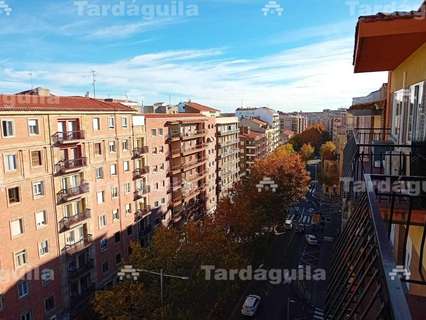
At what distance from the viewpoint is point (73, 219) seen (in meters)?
19.9

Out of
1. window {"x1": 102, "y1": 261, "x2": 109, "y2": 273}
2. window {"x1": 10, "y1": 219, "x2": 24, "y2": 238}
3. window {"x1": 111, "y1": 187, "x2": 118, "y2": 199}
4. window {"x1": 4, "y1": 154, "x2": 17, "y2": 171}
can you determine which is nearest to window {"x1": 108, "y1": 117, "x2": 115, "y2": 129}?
window {"x1": 111, "y1": 187, "x2": 118, "y2": 199}

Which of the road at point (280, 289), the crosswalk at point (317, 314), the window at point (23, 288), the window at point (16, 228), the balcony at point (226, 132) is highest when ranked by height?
the balcony at point (226, 132)

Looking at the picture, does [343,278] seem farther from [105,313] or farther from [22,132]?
[22,132]

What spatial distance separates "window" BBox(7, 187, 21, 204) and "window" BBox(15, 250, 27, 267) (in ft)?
8.17

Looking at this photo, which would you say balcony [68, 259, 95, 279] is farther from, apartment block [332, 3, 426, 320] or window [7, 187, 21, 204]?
apartment block [332, 3, 426, 320]

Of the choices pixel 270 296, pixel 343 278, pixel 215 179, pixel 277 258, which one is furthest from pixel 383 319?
pixel 215 179

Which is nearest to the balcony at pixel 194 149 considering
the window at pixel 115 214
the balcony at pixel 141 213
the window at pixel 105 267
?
the balcony at pixel 141 213

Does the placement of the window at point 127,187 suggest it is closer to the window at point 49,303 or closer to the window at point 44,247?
the window at point 44,247

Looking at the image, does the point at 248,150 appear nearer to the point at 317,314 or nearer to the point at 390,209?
the point at 317,314

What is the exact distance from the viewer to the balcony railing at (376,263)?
1780 millimetres

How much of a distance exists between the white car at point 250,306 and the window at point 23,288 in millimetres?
11444

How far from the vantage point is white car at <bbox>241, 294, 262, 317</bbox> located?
2019 cm

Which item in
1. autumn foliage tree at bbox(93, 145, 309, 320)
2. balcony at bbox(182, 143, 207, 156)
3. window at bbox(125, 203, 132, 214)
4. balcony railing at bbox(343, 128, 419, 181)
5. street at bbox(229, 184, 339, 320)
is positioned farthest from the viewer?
balcony at bbox(182, 143, 207, 156)

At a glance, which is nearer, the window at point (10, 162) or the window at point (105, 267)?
the window at point (10, 162)
